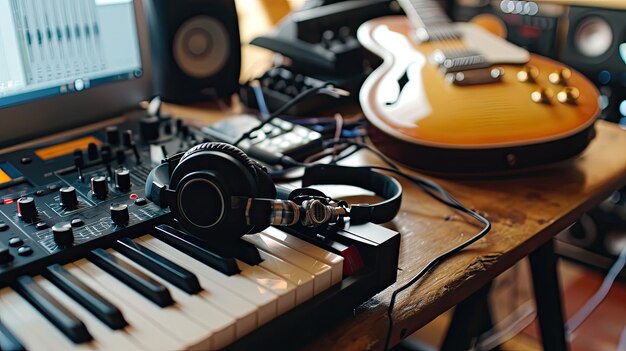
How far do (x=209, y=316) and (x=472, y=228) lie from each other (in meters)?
0.40

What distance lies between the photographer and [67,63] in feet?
3.00

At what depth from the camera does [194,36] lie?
115 cm

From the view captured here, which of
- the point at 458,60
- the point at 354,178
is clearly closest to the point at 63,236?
the point at 354,178

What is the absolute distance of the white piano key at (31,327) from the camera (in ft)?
1.61

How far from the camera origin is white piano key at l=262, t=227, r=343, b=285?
23.5 inches

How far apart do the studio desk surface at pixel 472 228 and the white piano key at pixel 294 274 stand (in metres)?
0.05

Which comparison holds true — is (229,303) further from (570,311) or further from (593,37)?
(570,311)

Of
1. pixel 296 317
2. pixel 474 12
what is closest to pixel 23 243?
pixel 296 317

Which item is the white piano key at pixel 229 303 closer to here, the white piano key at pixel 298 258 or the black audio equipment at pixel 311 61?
the white piano key at pixel 298 258

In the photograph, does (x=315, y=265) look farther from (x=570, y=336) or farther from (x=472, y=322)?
(x=570, y=336)

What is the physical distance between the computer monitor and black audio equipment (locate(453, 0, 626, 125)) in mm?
868

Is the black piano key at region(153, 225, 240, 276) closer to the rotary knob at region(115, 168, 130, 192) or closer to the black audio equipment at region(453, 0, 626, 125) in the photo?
the rotary knob at region(115, 168, 130, 192)

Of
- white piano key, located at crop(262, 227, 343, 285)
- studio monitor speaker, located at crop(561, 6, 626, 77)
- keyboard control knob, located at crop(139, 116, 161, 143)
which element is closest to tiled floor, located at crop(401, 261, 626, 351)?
studio monitor speaker, located at crop(561, 6, 626, 77)

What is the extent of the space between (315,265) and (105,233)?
0.69ft
